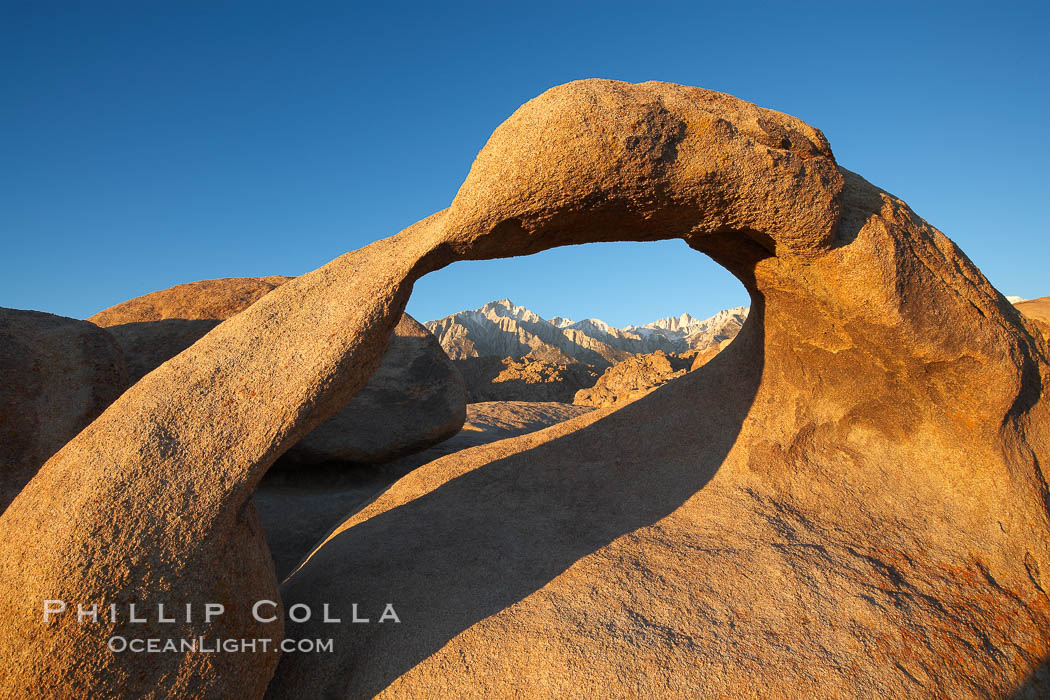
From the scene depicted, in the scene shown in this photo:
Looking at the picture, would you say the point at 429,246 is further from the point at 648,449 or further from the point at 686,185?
the point at 648,449

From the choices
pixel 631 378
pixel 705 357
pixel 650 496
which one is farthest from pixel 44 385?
pixel 631 378

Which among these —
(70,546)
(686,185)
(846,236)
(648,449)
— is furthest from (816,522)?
(70,546)

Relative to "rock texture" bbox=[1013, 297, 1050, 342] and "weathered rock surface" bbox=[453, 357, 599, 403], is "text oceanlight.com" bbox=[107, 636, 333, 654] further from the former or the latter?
"weathered rock surface" bbox=[453, 357, 599, 403]

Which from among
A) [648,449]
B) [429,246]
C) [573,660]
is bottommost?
[573,660]

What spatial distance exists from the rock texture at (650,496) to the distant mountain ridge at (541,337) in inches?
650

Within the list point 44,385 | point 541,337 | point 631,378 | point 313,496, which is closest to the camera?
point 44,385

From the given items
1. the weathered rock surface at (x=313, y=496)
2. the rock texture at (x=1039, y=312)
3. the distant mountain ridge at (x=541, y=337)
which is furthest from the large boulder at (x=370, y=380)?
the distant mountain ridge at (x=541, y=337)

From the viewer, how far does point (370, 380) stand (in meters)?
4.73

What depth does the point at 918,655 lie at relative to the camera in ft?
6.82

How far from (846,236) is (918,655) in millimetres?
1533

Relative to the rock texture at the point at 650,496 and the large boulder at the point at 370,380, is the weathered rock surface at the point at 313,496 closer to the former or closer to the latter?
the large boulder at the point at 370,380

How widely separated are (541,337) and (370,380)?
25.5 m

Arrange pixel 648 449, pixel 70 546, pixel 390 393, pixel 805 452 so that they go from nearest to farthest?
1. pixel 70 546
2. pixel 805 452
3. pixel 648 449
4. pixel 390 393

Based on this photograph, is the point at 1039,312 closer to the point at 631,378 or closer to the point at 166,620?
the point at 166,620
